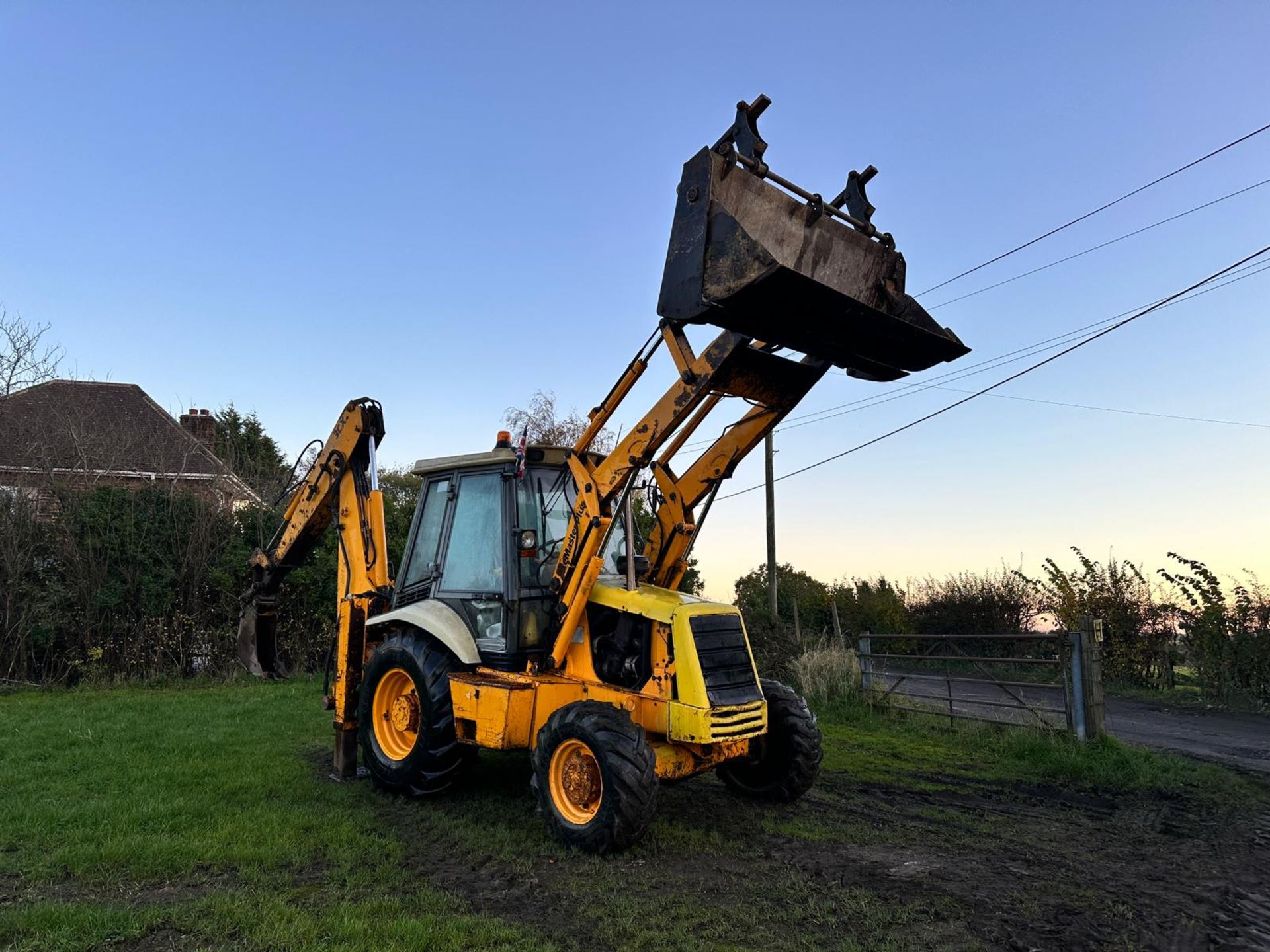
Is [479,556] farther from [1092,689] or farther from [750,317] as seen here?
[1092,689]

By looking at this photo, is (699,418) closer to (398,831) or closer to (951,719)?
(398,831)

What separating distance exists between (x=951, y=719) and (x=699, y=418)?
6387 mm

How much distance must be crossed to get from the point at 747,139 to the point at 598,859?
4.11 m

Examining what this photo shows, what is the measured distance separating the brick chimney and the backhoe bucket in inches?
647

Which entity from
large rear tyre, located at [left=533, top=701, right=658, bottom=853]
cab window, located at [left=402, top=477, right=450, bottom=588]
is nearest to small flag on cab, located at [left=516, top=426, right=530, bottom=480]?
cab window, located at [left=402, top=477, right=450, bottom=588]

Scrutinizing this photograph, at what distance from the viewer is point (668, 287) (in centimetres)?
473

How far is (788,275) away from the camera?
415 centimetres

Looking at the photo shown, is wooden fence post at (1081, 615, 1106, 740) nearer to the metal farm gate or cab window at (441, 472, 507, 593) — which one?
the metal farm gate

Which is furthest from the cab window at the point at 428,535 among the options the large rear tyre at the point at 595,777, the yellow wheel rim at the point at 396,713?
the large rear tyre at the point at 595,777

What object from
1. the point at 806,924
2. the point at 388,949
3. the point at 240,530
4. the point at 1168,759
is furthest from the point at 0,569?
the point at 1168,759

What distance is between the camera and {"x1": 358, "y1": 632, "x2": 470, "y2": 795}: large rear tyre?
5742 mm

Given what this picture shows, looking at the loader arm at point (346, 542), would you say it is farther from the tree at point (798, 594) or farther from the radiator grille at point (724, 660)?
the tree at point (798, 594)

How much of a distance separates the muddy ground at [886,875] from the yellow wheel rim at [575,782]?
266 millimetres

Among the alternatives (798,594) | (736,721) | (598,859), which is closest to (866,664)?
(736,721)
